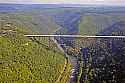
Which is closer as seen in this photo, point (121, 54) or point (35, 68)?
point (35, 68)

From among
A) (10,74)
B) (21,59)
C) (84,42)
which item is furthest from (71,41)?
(10,74)

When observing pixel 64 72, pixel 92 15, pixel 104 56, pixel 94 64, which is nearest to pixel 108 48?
pixel 104 56

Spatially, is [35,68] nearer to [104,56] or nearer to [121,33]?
[104,56]

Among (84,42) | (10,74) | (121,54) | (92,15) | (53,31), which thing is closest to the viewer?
(10,74)

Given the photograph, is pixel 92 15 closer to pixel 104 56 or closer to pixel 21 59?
pixel 104 56

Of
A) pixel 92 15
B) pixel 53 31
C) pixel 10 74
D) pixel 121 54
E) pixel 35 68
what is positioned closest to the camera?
pixel 10 74

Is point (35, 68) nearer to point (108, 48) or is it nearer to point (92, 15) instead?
point (108, 48)

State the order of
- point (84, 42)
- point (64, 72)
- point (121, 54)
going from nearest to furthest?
point (64, 72), point (121, 54), point (84, 42)

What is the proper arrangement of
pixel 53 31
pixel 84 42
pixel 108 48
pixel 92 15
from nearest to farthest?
pixel 108 48
pixel 84 42
pixel 53 31
pixel 92 15

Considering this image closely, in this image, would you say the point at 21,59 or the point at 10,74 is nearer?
the point at 10,74

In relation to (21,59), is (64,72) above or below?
below
